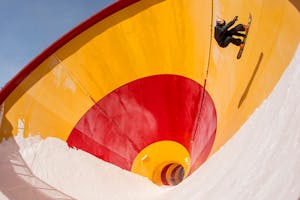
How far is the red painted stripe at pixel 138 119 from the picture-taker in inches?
242

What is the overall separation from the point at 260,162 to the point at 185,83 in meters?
3.72

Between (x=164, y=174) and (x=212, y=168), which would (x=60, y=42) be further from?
(x=212, y=168)

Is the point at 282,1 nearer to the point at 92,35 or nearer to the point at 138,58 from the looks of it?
the point at 138,58

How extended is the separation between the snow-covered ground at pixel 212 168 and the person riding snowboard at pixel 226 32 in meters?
1.60

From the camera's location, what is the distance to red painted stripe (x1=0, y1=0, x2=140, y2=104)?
6.26m

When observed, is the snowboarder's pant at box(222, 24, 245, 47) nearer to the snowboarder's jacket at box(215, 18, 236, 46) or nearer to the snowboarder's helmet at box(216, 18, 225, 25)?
the snowboarder's jacket at box(215, 18, 236, 46)

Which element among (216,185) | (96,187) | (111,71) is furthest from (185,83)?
(216,185)

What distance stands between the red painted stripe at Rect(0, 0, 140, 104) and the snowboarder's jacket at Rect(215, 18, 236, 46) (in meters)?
2.16

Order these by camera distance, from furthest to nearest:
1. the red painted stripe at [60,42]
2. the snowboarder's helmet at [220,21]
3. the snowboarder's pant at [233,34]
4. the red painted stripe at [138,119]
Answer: the red painted stripe at [60,42]
the red painted stripe at [138,119]
the snowboarder's helmet at [220,21]
the snowboarder's pant at [233,34]

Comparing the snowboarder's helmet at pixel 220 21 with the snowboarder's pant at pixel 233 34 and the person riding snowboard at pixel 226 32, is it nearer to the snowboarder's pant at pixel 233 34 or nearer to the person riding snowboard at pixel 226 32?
the person riding snowboard at pixel 226 32

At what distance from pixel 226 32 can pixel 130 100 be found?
284 centimetres

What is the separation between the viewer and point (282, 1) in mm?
3467

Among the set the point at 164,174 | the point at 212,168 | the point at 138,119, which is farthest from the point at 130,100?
the point at 212,168

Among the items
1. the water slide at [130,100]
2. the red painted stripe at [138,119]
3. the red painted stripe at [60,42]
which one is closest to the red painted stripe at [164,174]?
the water slide at [130,100]
